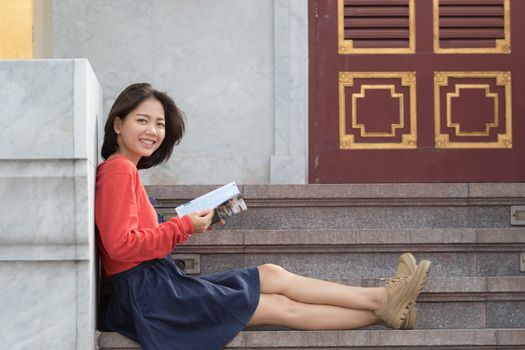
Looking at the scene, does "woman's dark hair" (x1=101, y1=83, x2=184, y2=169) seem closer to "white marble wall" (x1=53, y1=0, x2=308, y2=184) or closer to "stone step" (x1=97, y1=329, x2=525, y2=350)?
"stone step" (x1=97, y1=329, x2=525, y2=350)

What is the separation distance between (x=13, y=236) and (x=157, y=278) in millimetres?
618

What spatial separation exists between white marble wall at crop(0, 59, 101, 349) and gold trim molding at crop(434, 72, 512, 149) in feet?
12.4

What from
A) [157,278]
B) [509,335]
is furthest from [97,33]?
[509,335]

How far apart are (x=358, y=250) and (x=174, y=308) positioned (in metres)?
1.15

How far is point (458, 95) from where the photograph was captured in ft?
25.4

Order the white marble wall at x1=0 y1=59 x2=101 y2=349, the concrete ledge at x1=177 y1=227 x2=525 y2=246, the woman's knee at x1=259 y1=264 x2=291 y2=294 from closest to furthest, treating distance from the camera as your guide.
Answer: the white marble wall at x1=0 y1=59 x2=101 y2=349
the woman's knee at x1=259 y1=264 x2=291 y2=294
the concrete ledge at x1=177 y1=227 x2=525 y2=246

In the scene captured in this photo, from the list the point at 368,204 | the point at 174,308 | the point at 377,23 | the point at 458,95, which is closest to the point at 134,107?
the point at 174,308

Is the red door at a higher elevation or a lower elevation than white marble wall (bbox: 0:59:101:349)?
higher

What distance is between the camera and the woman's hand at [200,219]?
466cm

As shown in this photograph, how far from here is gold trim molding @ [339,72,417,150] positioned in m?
7.71

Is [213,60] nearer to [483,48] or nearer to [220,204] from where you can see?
[483,48]

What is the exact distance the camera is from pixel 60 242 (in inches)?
173

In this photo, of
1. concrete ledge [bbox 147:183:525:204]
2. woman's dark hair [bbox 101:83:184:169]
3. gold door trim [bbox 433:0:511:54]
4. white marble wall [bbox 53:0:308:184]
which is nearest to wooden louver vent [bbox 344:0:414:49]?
gold door trim [bbox 433:0:511:54]

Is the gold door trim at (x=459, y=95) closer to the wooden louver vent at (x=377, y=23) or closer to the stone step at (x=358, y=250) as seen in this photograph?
the wooden louver vent at (x=377, y=23)
